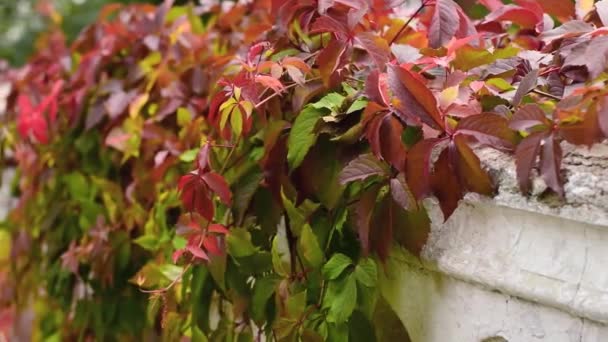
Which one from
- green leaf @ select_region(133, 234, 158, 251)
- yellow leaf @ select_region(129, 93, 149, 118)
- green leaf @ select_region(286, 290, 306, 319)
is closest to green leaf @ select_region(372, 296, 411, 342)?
green leaf @ select_region(286, 290, 306, 319)

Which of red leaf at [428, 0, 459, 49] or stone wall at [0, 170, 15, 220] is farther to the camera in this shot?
stone wall at [0, 170, 15, 220]

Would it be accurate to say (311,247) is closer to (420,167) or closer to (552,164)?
(420,167)

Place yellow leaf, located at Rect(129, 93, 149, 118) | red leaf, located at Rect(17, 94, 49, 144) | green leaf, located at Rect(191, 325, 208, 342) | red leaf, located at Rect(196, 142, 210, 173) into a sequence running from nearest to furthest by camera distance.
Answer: red leaf, located at Rect(196, 142, 210, 173) → green leaf, located at Rect(191, 325, 208, 342) → yellow leaf, located at Rect(129, 93, 149, 118) → red leaf, located at Rect(17, 94, 49, 144)

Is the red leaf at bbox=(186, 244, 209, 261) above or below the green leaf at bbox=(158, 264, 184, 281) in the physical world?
above

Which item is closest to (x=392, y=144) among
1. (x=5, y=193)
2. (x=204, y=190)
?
(x=204, y=190)

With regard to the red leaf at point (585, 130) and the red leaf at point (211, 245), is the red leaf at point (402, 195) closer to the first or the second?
the red leaf at point (585, 130)

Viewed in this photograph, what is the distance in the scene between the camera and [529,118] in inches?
36.9

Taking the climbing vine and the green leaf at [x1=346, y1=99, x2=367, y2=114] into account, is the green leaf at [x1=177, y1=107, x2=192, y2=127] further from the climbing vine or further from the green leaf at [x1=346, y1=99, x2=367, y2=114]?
the green leaf at [x1=346, y1=99, x2=367, y2=114]

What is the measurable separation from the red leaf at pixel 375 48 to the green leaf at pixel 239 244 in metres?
0.35

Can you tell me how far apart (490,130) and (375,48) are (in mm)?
250

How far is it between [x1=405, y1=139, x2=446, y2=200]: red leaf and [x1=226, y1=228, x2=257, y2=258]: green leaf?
35cm

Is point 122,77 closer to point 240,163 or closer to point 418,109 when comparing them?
point 240,163

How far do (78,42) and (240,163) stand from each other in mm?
1133

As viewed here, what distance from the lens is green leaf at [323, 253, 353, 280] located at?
3.63ft
